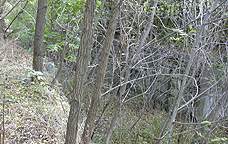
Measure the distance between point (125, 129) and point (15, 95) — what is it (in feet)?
10.8

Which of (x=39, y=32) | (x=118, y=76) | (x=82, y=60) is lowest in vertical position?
(x=118, y=76)

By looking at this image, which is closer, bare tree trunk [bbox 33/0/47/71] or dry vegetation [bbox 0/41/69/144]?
dry vegetation [bbox 0/41/69/144]

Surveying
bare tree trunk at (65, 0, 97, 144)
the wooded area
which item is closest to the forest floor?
the wooded area

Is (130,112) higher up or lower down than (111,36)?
lower down

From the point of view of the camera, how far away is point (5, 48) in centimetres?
572

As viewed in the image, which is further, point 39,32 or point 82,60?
point 39,32

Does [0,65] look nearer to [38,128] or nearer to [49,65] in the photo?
[49,65]

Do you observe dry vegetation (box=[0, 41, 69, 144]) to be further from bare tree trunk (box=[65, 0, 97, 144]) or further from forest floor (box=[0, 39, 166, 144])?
bare tree trunk (box=[65, 0, 97, 144])

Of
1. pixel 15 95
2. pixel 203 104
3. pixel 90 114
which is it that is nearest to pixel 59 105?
pixel 15 95

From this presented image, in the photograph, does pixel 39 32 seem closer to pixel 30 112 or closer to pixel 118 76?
pixel 30 112

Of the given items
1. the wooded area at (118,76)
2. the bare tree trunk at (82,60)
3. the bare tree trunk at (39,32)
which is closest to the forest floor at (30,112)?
the wooded area at (118,76)

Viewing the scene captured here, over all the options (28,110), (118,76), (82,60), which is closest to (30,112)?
(28,110)

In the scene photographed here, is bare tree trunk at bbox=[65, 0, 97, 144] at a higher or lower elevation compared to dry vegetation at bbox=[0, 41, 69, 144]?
higher

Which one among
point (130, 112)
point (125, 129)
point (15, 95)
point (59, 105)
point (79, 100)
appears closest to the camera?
point (79, 100)
